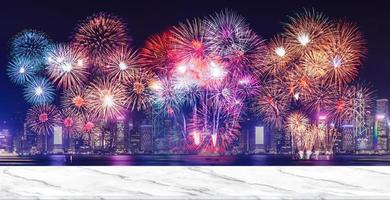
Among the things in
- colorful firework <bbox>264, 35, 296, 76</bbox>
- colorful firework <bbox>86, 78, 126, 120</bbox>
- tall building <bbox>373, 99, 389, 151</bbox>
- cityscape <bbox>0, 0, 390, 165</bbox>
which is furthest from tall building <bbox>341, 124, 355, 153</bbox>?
colorful firework <bbox>86, 78, 126, 120</bbox>

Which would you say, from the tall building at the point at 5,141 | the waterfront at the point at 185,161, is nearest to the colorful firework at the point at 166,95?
the waterfront at the point at 185,161

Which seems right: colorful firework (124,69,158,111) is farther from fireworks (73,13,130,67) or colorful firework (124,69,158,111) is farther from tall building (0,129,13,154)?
tall building (0,129,13,154)

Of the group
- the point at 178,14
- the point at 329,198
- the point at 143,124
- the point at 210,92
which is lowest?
the point at 329,198

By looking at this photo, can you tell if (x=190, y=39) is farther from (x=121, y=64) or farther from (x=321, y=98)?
(x=321, y=98)

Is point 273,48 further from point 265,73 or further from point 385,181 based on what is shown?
point 385,181

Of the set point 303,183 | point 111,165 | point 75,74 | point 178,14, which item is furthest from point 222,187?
point 75,74

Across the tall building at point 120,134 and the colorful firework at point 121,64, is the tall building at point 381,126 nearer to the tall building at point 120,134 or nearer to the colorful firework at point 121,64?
the colorful firework at point 121,64

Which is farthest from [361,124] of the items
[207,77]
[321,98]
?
[207,77]
